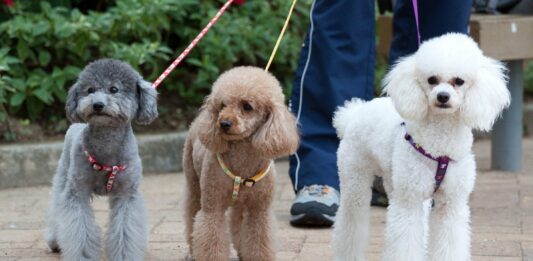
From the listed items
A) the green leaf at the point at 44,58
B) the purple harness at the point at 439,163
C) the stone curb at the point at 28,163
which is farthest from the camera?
the green leaf at the point at 44,58

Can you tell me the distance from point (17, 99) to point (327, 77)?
2.44 meters

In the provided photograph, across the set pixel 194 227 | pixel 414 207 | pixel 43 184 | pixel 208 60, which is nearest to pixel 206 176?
pixel 194 227

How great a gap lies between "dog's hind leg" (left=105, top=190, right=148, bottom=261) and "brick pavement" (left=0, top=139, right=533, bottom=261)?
344mm

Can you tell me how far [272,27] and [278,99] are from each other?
3.51 metres

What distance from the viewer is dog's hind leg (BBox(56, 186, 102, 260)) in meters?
4.39

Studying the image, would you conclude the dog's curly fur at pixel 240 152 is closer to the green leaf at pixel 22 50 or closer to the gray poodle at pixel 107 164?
the gray poodle at pixel 107 164

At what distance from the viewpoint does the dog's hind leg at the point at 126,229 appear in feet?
14.5

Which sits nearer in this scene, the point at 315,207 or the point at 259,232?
the point at 259,232

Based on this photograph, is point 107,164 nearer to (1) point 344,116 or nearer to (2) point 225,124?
(2) point 225,124

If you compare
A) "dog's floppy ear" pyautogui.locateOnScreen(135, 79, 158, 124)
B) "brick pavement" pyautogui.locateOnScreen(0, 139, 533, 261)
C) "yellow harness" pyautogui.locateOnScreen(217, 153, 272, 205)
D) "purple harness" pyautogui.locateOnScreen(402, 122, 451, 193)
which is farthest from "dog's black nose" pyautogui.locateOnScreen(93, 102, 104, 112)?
"purple harness" pyautogui.locateOnScreen(402, 122, 451, 193)

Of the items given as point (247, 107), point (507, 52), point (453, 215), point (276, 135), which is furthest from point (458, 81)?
point (507, 52)

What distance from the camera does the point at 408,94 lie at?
384 cm

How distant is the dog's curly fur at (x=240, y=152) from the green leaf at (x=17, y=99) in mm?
2598

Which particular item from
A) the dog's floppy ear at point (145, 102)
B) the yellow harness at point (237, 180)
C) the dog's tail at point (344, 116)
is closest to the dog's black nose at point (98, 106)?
the dog's floppy ear at point (145, 102)
